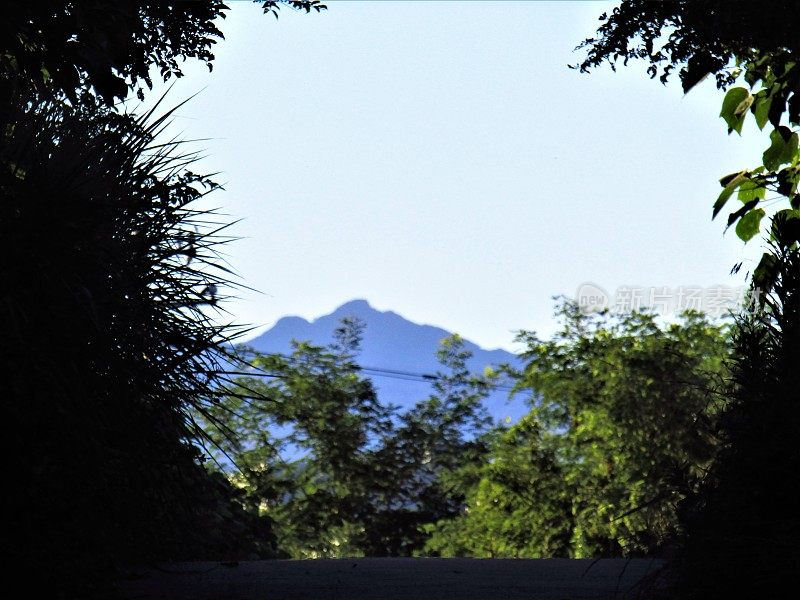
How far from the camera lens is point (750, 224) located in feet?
17.5

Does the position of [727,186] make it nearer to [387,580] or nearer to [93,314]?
[387,580]

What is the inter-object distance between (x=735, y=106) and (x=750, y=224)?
0.65 metres

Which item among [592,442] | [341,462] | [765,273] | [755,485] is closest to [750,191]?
[765,273]

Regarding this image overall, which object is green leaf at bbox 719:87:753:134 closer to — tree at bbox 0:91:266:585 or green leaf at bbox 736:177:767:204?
green leaf at bbox 736:177:767:204

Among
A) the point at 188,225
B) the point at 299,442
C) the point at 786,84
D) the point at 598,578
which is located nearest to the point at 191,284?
the point at 188,225

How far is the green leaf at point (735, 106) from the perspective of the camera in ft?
17.7

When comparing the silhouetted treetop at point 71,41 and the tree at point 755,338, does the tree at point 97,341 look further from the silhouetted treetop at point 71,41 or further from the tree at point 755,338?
the tree at point 755,338

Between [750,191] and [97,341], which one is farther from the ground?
[750,191]

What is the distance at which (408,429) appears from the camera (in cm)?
1847

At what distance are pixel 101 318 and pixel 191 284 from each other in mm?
858

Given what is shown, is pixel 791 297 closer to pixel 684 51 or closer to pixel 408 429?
pixel 684 51

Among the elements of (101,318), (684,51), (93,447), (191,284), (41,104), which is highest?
(684,51)

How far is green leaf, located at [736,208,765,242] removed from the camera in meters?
5.32

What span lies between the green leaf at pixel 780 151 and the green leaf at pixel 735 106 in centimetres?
21
